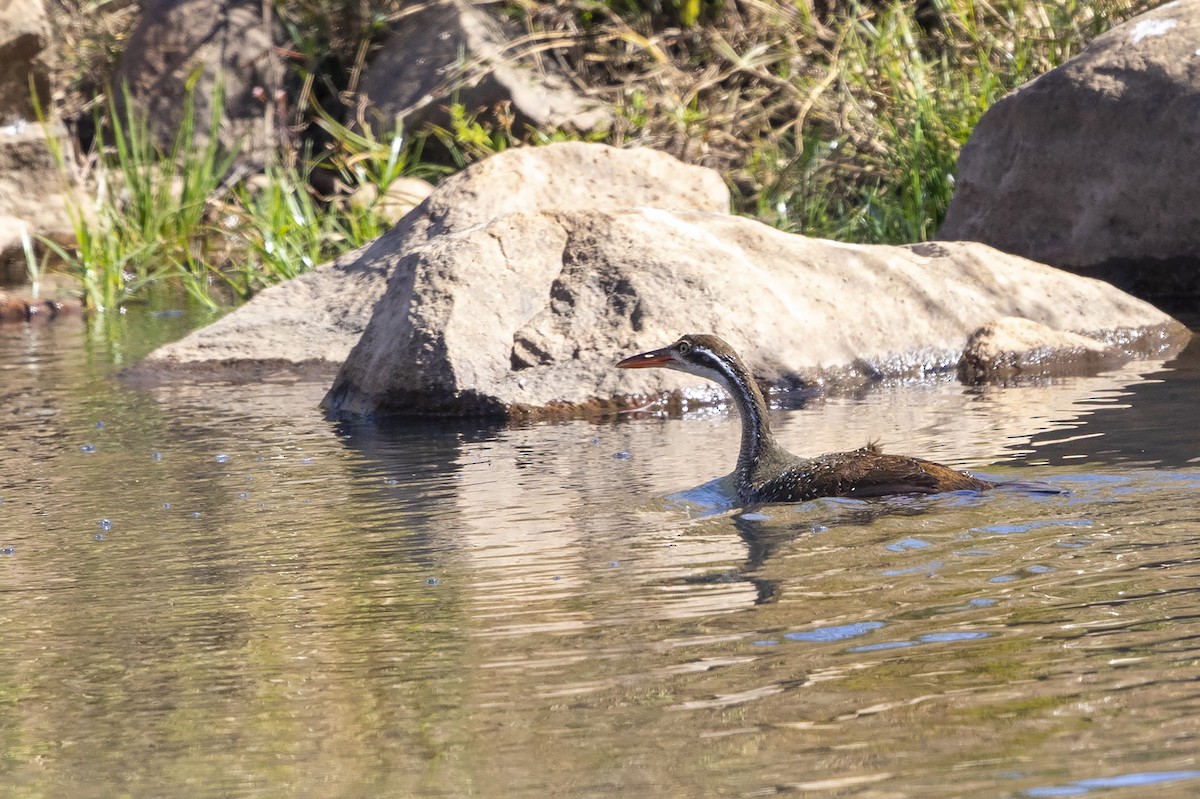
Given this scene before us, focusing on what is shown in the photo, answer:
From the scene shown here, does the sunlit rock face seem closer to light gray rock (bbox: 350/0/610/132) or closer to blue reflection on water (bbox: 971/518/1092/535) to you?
blue reflection on water (bbox: 971/518/1092/535)

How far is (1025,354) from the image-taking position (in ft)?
30.9

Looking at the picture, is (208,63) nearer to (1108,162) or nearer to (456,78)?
(456,78)

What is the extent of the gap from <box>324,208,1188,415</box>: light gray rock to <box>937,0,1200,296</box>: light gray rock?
167 cm

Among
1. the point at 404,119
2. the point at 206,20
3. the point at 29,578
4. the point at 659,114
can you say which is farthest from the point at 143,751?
the point at 206,20

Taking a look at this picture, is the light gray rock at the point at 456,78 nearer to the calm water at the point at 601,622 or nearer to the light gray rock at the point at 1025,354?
the light gray rock at the point at 1025,354

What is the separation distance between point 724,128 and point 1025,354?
21.7ft

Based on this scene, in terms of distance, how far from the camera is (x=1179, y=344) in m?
9.85

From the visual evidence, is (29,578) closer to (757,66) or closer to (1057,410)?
(1057,410)

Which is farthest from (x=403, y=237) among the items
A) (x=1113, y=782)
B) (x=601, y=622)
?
(x=1113, y=782)

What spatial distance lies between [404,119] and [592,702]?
1405 centimetres

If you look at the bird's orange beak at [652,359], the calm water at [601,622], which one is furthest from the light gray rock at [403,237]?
the bird's orange beak at [652,359]

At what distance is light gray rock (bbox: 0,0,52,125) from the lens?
18812mm

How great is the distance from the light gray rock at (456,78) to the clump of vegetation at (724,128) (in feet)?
0.76

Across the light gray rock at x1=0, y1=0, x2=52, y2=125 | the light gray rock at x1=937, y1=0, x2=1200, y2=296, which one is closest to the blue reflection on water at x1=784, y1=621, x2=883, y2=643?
the light gray rock at x1=937, y1=0, x2=1200, y2=296
